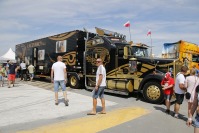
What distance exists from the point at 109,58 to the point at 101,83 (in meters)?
4.84

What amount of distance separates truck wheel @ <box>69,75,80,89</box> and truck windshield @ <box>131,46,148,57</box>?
175 inches

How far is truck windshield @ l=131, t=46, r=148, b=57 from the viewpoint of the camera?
38.7 ft

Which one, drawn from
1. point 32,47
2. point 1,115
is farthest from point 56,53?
point 1,115

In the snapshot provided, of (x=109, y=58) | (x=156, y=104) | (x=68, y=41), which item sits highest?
(x=68, y=41)

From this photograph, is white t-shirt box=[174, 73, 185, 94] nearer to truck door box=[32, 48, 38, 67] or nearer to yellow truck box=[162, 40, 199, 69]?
yellow truck box=[162, 40, 199, 69]

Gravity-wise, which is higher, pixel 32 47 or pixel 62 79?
pixel 32 47

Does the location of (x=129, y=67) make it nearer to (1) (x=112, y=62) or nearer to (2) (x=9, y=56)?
(1) (x=112, y=62)

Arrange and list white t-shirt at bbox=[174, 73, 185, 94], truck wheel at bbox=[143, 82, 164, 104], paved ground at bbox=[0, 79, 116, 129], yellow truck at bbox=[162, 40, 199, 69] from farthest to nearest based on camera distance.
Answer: yellow truck at bbox=[162, 40, 199, 69] → truck wheel at bbox=[143, 82, 164, 104] → white t-shirt at bbox=[174, 73, 185, 94] → paved ground at bbox=[0, 79, 116, 129]

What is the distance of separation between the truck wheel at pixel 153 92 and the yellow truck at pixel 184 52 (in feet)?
27.4

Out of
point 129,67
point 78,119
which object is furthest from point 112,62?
point 78,119

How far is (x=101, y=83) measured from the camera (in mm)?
7730

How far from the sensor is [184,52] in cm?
1891

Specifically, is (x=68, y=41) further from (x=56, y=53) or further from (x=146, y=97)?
(x=146, y=97)

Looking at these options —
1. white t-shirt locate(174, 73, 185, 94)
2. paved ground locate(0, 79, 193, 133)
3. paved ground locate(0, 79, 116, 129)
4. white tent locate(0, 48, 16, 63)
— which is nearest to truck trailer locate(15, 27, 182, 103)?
paved ground locate(0, 79, 193, 133)
